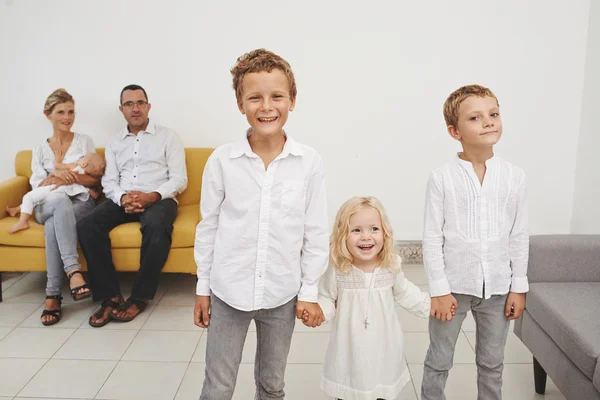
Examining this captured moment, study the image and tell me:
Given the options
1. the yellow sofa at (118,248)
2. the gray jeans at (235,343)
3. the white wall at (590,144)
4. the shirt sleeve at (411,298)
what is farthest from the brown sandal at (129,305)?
the white wall at (590,144)

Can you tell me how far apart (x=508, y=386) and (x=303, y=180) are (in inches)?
53.0

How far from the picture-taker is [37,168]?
337 centimetres

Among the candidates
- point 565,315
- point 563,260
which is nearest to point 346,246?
point 565,315

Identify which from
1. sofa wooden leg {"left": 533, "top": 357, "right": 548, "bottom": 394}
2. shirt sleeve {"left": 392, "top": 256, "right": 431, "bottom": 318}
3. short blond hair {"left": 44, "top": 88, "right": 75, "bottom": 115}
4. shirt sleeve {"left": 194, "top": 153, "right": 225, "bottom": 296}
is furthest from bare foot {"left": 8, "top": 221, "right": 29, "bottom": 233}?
sofa wooden leg {"left": 533, "top": 357, "right": 548, "bottom": 394}

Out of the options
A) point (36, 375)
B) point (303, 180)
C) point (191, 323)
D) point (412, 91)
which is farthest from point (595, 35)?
point (36, 375)

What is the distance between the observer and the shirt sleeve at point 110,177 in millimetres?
3307

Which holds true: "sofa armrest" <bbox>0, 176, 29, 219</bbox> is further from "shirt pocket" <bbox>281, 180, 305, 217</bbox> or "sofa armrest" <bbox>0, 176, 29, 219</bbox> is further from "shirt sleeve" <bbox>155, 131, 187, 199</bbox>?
"shirt pocket" <bbox>281, 180, 305, 217</bbox>

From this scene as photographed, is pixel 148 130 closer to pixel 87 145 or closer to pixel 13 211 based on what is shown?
pixel 87 145

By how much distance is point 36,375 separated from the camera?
240 centimetres

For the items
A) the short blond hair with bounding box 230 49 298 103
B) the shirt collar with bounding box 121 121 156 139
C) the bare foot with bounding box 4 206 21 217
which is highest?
the short blond hair with bounding box 230 49 298 103

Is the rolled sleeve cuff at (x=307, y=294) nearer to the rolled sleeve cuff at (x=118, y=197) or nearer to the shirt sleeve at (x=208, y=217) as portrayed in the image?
the shirt sleeve at (x=208, y=217)

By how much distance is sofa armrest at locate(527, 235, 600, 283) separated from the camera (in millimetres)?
2248

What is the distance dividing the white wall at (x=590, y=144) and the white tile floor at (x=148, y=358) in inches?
46.4

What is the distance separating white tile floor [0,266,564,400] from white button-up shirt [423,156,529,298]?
0.67m
